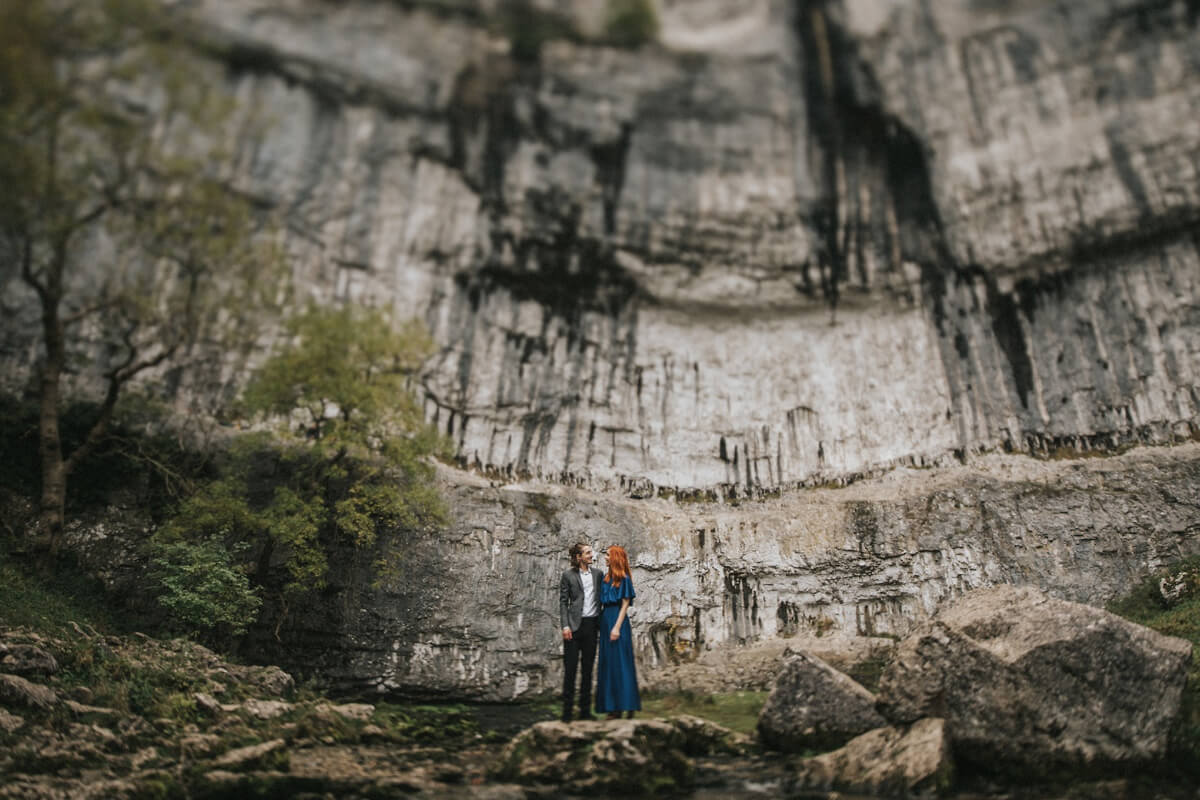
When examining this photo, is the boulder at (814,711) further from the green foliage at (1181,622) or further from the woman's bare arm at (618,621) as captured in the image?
the green foliage at (1181,622)

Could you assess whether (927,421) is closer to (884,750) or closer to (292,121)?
(884,750)

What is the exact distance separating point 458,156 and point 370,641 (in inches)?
627

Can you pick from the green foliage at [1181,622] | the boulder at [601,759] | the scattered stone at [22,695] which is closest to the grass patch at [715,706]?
the boulder at [601,759]

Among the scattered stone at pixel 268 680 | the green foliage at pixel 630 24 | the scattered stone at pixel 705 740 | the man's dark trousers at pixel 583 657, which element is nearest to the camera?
the scattered stone at pixel 705 740

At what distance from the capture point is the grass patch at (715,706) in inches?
461

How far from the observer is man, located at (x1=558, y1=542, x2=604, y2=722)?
29.9ft

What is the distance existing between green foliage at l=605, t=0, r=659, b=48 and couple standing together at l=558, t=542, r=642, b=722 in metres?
23.4

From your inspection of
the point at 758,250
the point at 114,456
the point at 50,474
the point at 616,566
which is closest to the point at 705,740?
the point at 616,566

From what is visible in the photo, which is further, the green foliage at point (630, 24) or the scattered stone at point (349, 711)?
the green foliage at point (630, 24)

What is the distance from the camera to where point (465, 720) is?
11703 millimetres

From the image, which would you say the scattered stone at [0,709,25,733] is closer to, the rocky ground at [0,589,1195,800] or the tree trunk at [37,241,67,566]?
the rocky ground at [0,589,1195,800]

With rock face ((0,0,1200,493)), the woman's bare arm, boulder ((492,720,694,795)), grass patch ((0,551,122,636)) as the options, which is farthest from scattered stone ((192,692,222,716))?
rock face ((0,0,1200,493))

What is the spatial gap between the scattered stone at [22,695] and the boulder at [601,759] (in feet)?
15.4

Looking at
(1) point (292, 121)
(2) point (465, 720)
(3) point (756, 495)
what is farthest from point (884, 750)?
(1) point (292, 121)
